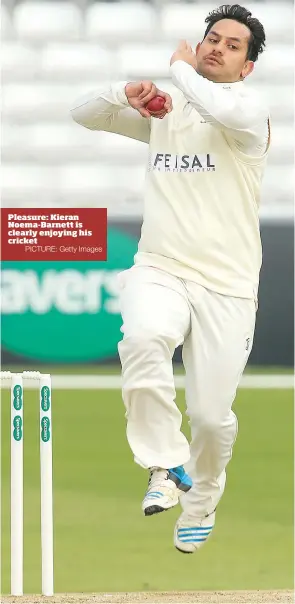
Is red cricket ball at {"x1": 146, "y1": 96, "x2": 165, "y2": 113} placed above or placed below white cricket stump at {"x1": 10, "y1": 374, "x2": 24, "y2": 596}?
above

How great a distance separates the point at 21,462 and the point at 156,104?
2.97 ft

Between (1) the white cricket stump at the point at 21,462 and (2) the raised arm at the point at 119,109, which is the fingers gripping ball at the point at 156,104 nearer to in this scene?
(2) the raised arm at the point at 119,109

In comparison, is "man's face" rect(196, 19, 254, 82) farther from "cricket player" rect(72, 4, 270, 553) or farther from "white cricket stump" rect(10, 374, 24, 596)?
"white cricket stump" rect(10, 374, 24, 596)

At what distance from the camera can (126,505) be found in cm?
457

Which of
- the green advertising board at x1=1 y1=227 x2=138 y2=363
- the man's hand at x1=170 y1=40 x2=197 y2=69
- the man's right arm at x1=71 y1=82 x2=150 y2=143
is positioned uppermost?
the man's hand at x1=170 y1=40 x2=197 y2=69

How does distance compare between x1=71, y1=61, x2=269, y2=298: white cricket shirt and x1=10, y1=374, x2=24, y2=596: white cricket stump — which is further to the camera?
x1=10, y1=374, x2=24, y2=596: white cricket stump

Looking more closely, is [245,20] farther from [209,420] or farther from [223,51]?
[209,420]

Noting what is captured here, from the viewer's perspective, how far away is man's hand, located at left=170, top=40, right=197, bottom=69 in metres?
2.77

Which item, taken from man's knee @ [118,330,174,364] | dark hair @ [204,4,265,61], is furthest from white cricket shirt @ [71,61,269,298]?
man's knee @ [118,330,174,364]

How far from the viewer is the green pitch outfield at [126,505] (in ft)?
12.4
